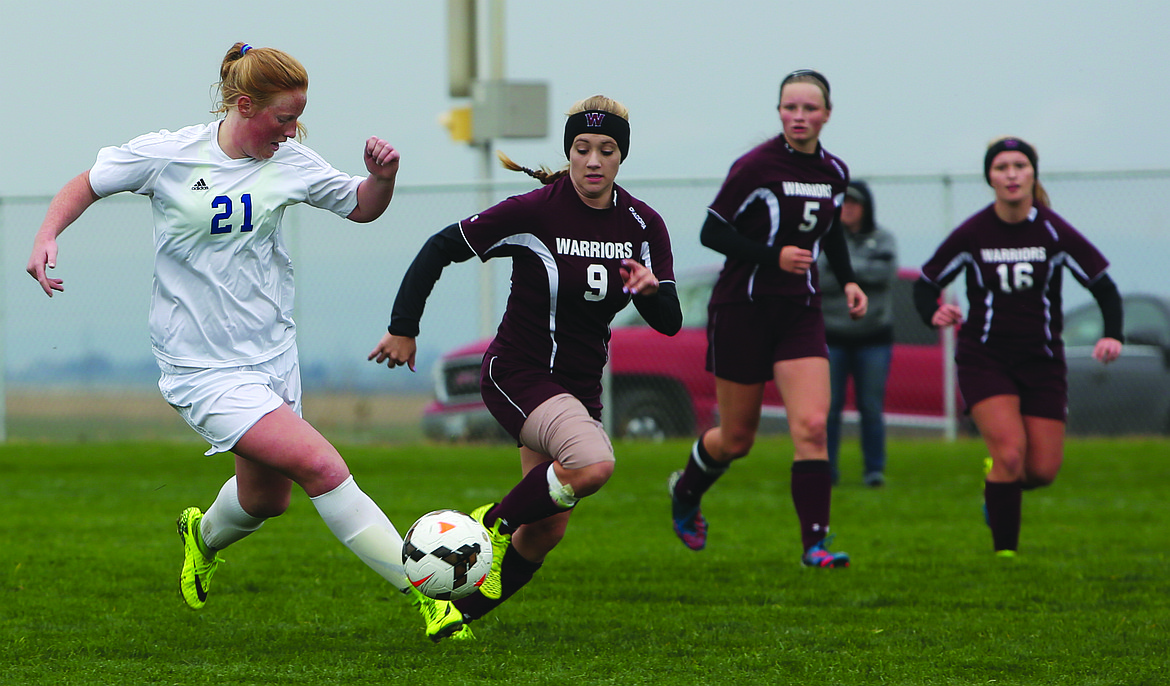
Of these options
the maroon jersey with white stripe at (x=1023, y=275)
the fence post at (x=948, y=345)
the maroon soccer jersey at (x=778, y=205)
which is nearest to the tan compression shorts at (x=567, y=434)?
the maroon soccer jersey at (x=778, y=205)

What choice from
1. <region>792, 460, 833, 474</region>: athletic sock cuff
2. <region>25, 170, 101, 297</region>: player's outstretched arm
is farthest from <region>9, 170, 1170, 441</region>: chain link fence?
<region>25, 170, 101, 297</region>: player's outstretched arm

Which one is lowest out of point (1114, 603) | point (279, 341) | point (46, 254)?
point (1114, 603)

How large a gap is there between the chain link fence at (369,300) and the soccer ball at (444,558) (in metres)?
7.32

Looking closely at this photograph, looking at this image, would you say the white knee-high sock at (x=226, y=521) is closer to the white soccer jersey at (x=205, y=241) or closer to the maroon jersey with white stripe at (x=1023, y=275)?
the white soccer jersey at (x=205, y=241)

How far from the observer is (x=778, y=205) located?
19.1 feet

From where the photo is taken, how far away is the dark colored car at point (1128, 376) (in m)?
11.6

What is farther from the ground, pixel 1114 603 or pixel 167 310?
pixel 167 310

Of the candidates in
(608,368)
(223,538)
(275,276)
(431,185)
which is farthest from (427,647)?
(431,185)

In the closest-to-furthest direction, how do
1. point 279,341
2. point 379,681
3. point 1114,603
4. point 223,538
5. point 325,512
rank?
point 379,681, point 325,512, point 279,341, point 223,538, point 1114,603

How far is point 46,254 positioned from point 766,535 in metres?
4.37

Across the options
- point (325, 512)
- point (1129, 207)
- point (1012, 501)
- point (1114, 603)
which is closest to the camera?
point (325, 512)

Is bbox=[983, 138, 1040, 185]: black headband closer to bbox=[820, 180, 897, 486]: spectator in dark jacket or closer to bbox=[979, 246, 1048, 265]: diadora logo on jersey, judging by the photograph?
bbox=[979, 246, 1048, 265]: diadora logo on jersey

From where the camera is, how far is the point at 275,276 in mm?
4137

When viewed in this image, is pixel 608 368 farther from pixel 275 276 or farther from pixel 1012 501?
pixel 275 276
